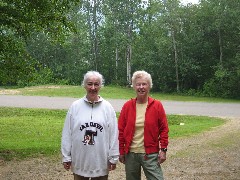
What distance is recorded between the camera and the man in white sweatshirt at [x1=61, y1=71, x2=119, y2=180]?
3.79 metres

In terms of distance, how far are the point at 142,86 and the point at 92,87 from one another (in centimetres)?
62

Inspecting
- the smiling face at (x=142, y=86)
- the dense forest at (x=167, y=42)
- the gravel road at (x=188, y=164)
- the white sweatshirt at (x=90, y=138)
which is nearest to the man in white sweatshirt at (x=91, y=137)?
the white sweatshirt at (x=90, y=138)

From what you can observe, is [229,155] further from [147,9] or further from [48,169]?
[147,9]

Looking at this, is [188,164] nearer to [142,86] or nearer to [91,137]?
[142,86]

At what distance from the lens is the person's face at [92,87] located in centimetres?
388

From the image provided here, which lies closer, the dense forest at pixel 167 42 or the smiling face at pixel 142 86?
the smiling face at pixel 142 86

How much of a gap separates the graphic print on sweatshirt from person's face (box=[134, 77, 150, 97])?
69cm

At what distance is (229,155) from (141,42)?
30.3 meters

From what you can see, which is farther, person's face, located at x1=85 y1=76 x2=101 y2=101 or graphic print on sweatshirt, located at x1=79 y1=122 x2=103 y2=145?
person's face, located at x1=85 y1=76 x2=101 y2=101

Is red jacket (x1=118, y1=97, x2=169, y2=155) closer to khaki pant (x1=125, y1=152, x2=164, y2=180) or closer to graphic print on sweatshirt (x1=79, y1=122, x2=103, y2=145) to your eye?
khaki pant (x1=125, y1=152, x2=164, y2=180)

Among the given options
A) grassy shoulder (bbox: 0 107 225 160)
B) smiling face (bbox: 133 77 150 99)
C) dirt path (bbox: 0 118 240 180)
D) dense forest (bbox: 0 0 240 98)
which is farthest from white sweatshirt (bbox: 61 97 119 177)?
dense forest (bbox: 0 0 240 98)

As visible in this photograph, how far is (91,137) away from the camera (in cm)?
378

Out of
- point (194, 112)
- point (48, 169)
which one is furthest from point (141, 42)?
point (48, 169)

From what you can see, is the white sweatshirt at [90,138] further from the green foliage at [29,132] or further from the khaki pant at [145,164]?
the green foliage at [29,132]
